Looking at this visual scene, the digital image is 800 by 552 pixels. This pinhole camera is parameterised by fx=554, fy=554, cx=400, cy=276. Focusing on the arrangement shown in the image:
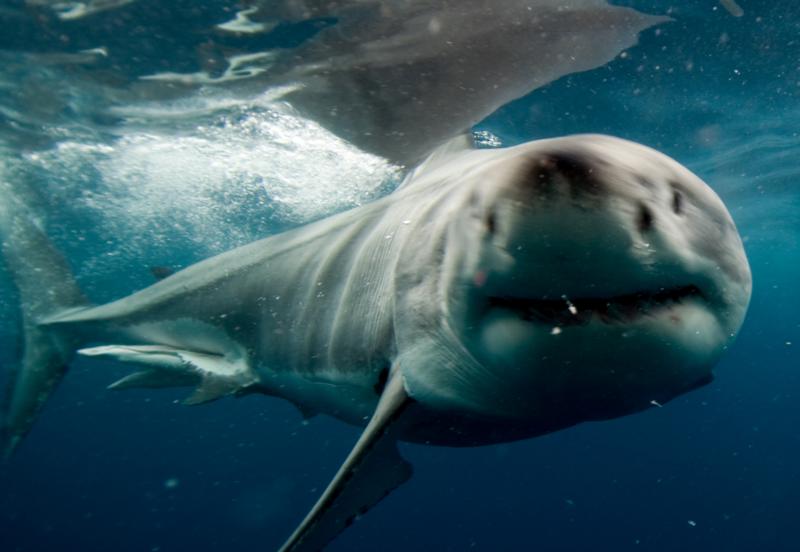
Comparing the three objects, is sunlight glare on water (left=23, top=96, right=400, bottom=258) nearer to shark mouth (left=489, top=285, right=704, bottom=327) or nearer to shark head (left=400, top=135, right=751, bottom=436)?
shark head (left=400, top=135, right=751, bottom=436)

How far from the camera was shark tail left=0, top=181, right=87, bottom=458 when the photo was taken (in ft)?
22.5

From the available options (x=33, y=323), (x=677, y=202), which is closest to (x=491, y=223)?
(x=677, y=202)

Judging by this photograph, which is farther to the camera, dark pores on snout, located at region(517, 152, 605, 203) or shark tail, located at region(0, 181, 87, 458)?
shark tail, located at region(0, 181, 87, 458)

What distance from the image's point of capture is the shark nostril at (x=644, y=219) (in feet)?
4.90

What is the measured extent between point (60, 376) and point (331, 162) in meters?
8.76

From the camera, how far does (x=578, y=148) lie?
1569 millimetres

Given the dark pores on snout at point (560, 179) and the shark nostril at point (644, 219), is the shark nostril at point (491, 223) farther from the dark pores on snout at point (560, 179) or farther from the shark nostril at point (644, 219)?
the shark nostril at point (644, 219)

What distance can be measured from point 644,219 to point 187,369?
4502 millimetres

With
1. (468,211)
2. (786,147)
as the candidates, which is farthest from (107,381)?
(468,211)

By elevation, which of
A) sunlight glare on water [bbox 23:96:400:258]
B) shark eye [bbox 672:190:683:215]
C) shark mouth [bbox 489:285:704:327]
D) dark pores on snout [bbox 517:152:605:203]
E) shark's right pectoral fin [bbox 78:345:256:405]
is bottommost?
sunlight glare on water [bbox 23:96:400:258]

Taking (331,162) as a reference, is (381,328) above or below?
above

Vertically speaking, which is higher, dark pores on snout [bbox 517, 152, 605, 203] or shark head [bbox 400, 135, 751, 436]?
dark pores on snout [bbox 517, 152, 605, 203]

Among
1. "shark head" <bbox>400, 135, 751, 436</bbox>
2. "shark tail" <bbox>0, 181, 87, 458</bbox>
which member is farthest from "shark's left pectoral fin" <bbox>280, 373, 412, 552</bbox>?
"shark tail" <bbox>0, 181, 87, 458</bbox>

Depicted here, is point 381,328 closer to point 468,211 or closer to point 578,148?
point 468,211
